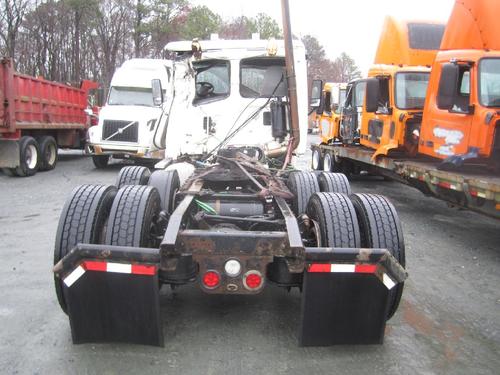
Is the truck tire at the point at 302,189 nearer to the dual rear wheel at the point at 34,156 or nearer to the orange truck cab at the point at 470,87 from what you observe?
the orange truck cab at the point at 470,87

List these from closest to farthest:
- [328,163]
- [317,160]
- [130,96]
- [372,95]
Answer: [372,95] < [328,163] < [130,96] < [317,160]

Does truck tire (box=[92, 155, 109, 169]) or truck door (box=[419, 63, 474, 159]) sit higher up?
truck door (box=[419, 63, 474, 159])

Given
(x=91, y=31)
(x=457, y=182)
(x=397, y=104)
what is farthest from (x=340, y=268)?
(x=91, y=31)

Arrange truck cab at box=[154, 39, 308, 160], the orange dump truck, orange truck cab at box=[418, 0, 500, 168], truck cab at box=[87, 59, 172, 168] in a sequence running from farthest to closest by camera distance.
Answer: truck cab at box=[87, 59, 172, 168] < truck cab at box=[154, 39, 308, 160] < orange truck cab at box=[418, 0, 500, 168] < the orange dump truck

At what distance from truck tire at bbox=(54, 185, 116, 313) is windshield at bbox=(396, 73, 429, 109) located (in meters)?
7.11

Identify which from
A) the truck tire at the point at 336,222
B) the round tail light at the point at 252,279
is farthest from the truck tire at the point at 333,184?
the round tail light at the point at 252,279

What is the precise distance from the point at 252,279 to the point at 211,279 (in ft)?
0.82

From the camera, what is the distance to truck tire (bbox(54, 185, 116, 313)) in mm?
3383

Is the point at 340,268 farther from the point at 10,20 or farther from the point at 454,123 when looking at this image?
the point at 10,20

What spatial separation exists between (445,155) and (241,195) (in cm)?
412

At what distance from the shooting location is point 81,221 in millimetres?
3441

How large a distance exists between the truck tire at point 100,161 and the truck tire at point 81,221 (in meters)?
11.3

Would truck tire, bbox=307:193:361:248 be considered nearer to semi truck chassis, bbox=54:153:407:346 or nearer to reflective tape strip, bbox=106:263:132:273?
semi truck chassis, bbox=54:153:407:346

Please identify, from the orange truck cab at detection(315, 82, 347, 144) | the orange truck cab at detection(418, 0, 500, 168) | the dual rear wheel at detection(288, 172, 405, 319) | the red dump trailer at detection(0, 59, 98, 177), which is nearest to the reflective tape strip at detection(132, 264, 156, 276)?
the dual rear wheel at detection(288, 172, 405, 319)
